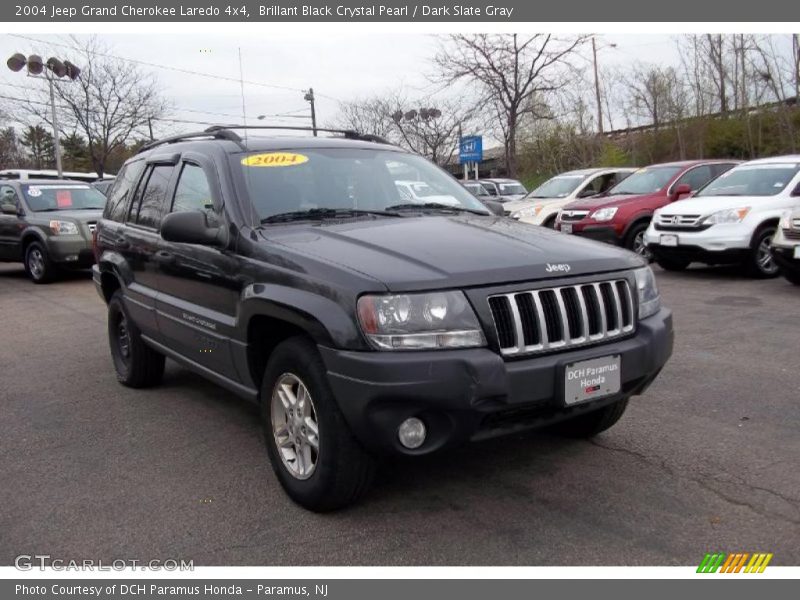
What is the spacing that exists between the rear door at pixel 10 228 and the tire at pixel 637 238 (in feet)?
33.8

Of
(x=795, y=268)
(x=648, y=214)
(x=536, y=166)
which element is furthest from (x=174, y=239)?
(x=536, y=166)

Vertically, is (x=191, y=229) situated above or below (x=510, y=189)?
below

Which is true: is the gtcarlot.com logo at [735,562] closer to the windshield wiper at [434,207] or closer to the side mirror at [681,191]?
the windshield wiper at [434,207]

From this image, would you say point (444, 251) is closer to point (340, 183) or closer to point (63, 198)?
point (340, 183)

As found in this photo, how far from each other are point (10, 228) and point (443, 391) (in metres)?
12.3

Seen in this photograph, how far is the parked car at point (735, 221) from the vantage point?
9688mm

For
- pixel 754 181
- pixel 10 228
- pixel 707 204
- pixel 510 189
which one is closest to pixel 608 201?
pixel 707 204

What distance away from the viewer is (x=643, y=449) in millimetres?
3986

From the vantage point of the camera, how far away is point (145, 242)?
16.1 ft

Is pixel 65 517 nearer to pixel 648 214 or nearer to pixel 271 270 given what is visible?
pixel 271 270

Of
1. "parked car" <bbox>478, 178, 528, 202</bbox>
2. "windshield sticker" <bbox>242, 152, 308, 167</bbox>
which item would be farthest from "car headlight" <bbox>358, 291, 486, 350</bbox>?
"parked car" <bbox>478, 178, 528, 202</bbox>

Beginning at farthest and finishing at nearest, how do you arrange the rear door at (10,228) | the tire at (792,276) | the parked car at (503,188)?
1. the parked car at (503,188)
2. the rear door at (10,228)
3. the tire at (792,276)

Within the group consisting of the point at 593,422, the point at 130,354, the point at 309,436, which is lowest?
the point at 593,422

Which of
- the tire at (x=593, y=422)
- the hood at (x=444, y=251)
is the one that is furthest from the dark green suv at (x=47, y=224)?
the tire at (x=593, y=422)
